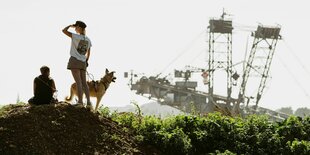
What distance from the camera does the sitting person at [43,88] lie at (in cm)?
995

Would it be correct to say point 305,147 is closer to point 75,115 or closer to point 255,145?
point 255,145

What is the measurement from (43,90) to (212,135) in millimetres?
3582

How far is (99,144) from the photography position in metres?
9.21

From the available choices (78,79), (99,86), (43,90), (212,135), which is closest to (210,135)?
(212,135)

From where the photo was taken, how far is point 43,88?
32.6 feet

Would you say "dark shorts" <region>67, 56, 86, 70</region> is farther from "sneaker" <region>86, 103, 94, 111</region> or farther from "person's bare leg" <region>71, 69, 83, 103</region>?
"sneaker" <region>86, 103, 94, 111</region>

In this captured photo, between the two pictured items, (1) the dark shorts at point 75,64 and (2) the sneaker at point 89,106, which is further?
(2) the sneaker at point 89,106

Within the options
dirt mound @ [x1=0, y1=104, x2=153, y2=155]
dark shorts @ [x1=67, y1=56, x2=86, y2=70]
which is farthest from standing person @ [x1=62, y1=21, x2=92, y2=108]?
dirt mound @ [x1=0, y1=104, x2=153, y2=155]

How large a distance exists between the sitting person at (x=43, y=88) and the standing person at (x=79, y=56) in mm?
467

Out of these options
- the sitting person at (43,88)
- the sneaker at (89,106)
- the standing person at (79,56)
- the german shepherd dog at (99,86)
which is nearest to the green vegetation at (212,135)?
the german shepherd dog at (99,86)

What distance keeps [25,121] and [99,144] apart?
141 centimetres

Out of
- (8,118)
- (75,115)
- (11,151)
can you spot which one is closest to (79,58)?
(75,115)

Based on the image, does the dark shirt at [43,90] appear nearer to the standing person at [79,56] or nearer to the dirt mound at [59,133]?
the dirt mound at [59,133]

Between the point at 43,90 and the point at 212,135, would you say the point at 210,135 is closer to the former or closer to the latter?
the point at 212,135
